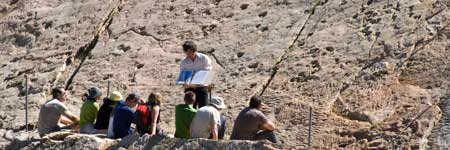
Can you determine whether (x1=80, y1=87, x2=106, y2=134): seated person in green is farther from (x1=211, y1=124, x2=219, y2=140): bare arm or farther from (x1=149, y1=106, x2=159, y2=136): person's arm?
(x1=211, y1=124, x2=219, y2=140): bare arm

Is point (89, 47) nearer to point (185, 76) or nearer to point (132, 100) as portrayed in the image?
point (185, 76)

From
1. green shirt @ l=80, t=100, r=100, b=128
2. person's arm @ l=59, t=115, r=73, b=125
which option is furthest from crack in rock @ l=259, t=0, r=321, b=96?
person's arm @ l=59, t=115, r=73, b=125

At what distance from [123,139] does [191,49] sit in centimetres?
133

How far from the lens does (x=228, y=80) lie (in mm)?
13547

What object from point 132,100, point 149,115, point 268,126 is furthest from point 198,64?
point 268,126

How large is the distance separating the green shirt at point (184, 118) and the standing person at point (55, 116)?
1634mm

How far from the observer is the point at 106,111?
38.1ft

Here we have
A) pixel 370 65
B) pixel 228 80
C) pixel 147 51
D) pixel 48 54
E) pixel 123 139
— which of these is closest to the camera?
pixel 123 139

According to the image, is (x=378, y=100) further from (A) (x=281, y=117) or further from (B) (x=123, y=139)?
(B) (x=123, y=139)

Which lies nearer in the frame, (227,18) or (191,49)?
(191,49)

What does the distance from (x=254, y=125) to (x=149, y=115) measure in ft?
3.85

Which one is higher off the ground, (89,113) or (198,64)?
(198,64)

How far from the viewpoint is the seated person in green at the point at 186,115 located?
35.1ft

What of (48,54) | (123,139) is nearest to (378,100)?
(123,139)
